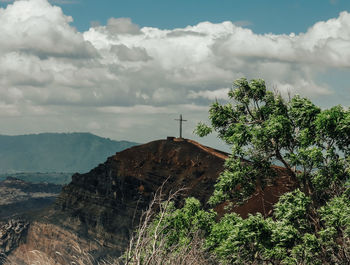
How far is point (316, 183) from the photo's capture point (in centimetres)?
1877

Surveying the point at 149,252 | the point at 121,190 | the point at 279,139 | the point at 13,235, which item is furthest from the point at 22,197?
the point at 149,252

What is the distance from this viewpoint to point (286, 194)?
15836 millimetres

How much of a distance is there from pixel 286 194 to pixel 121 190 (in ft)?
159

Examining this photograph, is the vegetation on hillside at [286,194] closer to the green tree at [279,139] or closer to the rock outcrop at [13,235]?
the green tree at [279,139]

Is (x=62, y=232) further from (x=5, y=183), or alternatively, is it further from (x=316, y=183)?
(x=5, y=183)

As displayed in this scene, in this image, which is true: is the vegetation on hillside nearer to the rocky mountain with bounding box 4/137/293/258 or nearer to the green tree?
the green tree

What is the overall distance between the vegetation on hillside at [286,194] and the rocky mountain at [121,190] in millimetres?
34471

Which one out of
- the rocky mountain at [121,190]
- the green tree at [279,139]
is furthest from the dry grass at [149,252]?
the rocky mountain at [121,190]

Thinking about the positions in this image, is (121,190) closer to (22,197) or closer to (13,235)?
(13,235)

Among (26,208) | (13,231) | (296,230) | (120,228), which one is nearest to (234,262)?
(296,230)

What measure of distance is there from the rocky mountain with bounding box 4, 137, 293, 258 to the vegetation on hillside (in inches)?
1357

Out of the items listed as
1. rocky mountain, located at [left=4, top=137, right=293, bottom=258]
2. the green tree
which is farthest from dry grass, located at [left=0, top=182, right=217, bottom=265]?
rocky mountain, located at [left=4, top=137, right=293, bottom=258]

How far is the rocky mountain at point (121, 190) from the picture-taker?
57469 mm

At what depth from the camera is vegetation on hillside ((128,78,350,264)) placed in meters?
15.0
